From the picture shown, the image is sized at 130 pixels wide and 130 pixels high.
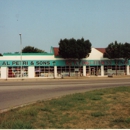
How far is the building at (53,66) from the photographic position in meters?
42.9

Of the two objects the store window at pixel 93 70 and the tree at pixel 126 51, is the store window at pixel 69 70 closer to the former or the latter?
the store window at pixel 93 70

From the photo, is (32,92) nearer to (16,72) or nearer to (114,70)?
(16,72)

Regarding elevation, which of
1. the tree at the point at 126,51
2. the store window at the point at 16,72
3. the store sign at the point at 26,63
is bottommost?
the store window at the point at 16,72

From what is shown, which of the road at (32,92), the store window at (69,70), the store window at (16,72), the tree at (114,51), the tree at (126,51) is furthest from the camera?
the store window at (69,70)

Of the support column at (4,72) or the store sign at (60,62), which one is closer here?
the support column at (4,72)

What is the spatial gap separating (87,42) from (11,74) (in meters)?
16.3

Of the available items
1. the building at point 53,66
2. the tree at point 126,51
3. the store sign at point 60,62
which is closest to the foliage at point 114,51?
the tree at point 126,51

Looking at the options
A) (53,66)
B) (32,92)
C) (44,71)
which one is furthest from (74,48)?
(32,92)

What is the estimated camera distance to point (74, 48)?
4256 centimetres

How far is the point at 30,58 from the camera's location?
4341cm

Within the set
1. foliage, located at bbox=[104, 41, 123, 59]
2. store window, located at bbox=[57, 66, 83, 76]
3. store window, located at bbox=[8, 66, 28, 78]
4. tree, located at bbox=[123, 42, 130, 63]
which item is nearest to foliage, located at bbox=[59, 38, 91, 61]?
store window, located at bbox=[57, 66, 83, 76]

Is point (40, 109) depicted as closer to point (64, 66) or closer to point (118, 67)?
point (64, 66)

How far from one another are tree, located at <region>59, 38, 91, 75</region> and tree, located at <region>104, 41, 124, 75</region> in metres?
4.22

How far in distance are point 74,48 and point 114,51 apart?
8.20 meters
